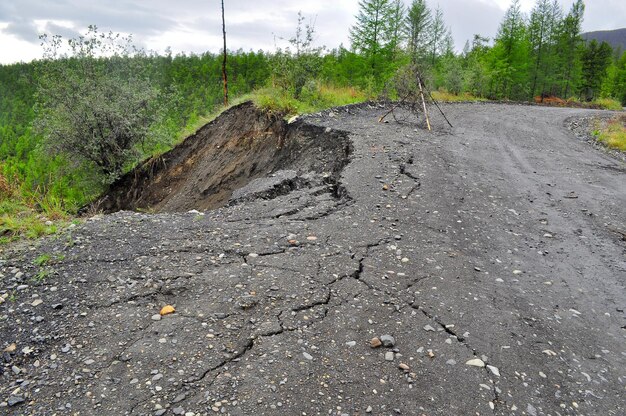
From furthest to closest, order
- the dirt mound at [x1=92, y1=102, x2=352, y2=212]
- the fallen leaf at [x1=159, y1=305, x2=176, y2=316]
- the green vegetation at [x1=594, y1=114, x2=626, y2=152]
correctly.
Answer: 1. the green vegetation at [x1=594, y1=114, x2=626, y2=152]
2. the dirt mound at [x1=92, y1=102, x2=352, y2=212]
3. the fallen leaf at [x1=159, y1=305, x2=176, y2=316]

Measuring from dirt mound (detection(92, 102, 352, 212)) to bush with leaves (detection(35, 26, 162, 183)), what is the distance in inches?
39.4

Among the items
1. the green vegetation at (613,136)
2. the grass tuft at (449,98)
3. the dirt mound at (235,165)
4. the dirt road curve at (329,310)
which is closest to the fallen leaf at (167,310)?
the dirt road curve at (329,310)

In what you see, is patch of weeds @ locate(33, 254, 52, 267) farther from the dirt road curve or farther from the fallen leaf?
the fallen leaf

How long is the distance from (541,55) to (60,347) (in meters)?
41.9

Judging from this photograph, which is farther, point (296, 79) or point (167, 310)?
point (296, 79)

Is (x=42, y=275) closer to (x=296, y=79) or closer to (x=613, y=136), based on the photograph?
(x=296, y=79)

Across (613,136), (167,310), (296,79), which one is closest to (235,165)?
(296,79)

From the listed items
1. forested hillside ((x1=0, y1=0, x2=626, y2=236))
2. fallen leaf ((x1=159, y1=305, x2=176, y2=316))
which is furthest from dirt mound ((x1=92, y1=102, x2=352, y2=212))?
fallen leaf ((x1=159, y1=305, x2=176, y2=316))

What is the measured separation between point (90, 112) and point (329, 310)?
487 inches

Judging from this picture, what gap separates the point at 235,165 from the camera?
10.5 m

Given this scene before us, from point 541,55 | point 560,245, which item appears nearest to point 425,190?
point 560,245

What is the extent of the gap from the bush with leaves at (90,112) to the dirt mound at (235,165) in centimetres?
100

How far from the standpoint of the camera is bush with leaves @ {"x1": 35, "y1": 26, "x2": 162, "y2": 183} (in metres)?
12.6

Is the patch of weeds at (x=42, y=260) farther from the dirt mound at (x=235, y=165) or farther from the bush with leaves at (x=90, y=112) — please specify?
the bush with leaves at (x=90, y=112)
